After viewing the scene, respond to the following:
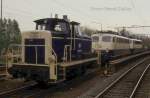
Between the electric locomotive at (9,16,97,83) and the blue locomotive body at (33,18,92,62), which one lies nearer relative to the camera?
the electric locomotive at (9,16,97,83)

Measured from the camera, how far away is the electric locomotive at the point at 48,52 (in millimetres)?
14547

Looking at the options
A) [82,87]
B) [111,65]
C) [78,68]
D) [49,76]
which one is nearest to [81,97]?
[49,76]

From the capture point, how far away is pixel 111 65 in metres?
23.8

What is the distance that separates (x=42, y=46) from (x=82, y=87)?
2.86 m

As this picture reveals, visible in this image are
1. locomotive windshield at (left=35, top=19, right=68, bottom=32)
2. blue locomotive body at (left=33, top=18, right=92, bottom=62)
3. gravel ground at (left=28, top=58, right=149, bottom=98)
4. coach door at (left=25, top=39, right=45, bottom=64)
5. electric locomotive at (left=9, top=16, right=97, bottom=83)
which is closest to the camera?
gravel ground at (left=28, top=58, right=149, bottom=98)

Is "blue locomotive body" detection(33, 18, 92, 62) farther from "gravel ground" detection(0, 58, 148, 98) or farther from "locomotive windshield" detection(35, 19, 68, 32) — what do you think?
"gravel ground" detection(0, 58, 148, 98)

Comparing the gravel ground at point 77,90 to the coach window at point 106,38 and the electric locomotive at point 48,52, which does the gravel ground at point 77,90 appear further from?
the coach window at point 106,38

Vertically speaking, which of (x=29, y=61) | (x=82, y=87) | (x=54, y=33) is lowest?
(x=82, y=87)

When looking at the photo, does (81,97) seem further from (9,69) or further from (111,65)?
(111,65)

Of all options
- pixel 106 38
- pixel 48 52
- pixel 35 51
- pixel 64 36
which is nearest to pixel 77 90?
pixel 48 52

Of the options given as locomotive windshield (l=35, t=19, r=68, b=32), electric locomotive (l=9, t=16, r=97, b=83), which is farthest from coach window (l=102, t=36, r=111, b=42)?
locomotive windshield (l=35, t=19, r=68, b=32)

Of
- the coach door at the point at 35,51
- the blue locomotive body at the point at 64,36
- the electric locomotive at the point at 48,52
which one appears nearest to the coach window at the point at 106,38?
the blue locomotive body at the point at 64,36

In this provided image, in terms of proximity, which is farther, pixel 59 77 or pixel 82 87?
pixel 82 87

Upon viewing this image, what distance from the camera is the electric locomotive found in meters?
14.5
